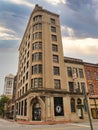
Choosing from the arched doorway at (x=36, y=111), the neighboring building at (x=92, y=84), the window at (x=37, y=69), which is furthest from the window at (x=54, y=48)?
the arched doorway at (x=36, y=111)

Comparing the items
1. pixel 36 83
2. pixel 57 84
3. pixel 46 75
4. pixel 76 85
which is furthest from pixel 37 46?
pixel 76 85

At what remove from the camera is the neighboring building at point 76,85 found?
3550cm

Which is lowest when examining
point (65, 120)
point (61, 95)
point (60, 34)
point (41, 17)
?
Result: point (65, 120)

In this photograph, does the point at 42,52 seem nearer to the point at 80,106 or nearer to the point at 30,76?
the point at 30,76

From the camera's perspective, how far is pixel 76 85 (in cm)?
3828

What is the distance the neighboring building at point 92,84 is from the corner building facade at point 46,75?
8.09 m

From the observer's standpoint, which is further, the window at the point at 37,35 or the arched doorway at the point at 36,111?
the window at the point at 37,35

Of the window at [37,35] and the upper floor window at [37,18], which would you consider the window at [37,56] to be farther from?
the upper floor window at [37,18]

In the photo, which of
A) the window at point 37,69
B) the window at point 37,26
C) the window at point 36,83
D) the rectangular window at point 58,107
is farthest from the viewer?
the window at point 37,26

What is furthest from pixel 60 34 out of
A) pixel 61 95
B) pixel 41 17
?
pixel 61 95

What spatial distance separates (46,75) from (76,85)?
925 cm

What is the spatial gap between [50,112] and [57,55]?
15.3m

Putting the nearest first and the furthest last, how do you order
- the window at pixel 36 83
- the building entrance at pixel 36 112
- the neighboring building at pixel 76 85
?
the building entrance at pixel 36 112 → the window at pixel 36 83 → the neighboring building at pixel 76 85

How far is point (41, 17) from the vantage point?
42781 mm
